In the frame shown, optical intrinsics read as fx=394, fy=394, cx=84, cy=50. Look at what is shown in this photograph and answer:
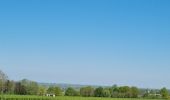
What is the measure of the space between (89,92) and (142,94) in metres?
12.2

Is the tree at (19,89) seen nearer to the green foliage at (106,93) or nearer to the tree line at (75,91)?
the tree line at (75,91)

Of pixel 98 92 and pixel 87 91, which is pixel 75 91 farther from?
pixel 98 92

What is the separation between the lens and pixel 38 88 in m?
81.1

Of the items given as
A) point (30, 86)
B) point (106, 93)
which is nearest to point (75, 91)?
point (106, 93)

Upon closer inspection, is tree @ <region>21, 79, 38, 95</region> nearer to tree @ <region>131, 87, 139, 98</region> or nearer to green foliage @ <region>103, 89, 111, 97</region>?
green foliage @ <region>103, 89, 111, 97</region>

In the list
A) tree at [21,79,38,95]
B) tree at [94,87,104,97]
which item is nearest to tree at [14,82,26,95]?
tree at [21,79,38,95]

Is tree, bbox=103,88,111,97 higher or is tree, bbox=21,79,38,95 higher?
tree, bbox=21,79,38,95

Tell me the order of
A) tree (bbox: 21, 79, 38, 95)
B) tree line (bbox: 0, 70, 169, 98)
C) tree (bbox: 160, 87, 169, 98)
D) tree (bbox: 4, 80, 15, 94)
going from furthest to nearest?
tree (bbox: 160, 87, 169, 98)
tree (bbox: 21, 79, 38, 95)
tree line (bbox: 0, 70, 169, 98)
tree (bbox: 4, 80, 15, 94)

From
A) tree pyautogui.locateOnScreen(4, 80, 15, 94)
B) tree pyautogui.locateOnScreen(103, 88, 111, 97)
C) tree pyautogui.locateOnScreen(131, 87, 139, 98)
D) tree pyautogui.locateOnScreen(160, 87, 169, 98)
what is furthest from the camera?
tree pyautogui.locateOnScreen(160, 87, 169, 98)

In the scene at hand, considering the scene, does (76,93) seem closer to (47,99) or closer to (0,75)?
(0,75)

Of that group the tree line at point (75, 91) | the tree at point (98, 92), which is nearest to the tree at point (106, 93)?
the tree line at point (75, 91)

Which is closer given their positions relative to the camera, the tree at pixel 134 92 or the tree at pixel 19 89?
the tree at pixel 19 89

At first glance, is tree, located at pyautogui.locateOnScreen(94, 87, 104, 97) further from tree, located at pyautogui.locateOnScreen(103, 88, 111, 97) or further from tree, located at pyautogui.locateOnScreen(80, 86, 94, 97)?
tree, located at pyautogui.locateOnScreen(80, 86, 94, 97)

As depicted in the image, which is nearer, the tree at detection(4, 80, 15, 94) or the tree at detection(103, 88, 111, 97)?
the tree at detection(4, 80, 15, 94)
